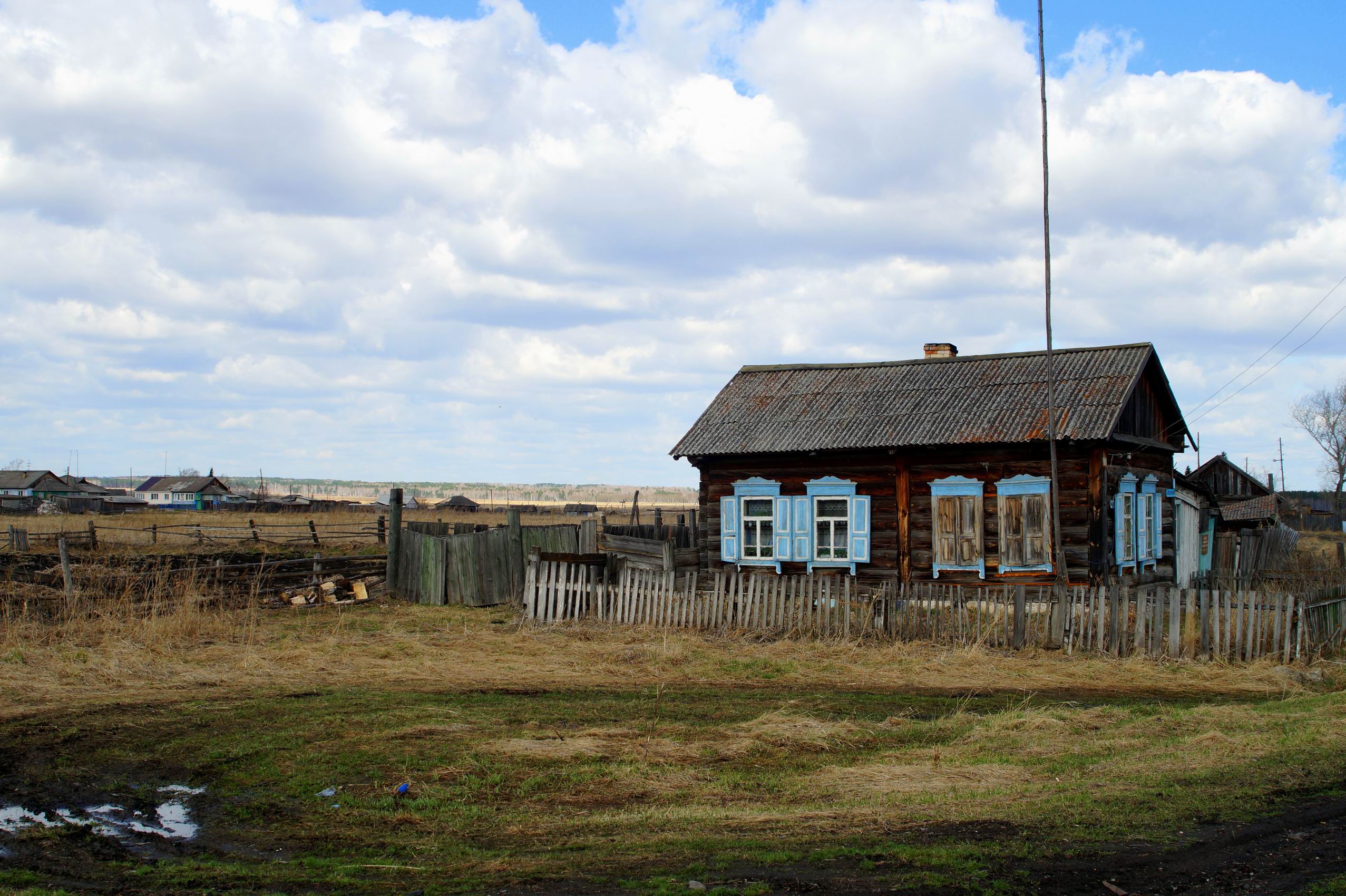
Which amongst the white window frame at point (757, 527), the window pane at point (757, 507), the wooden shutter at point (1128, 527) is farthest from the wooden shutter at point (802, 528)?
the wooden shutter at point (1128, 527)

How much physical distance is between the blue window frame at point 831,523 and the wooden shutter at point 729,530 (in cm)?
131

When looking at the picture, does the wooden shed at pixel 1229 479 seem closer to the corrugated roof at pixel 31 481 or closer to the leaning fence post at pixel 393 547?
the leaning fence post at pixel 393 547

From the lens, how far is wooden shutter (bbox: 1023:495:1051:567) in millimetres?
17922

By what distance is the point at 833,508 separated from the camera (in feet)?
65.7

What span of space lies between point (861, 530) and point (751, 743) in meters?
11.2

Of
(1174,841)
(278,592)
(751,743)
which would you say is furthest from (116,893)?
(278,592)

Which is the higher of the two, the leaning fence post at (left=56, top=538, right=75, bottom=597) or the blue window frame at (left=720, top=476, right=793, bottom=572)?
the blue window frame at (left=720, top=476, right=793, bottom=572)

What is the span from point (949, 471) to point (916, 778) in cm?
1204

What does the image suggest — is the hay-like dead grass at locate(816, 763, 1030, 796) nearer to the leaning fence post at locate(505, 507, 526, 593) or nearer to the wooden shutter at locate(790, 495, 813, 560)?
the wooden shutter at locate(790, 495, 813, 560)

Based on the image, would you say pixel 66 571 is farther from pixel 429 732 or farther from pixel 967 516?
pixel 967 516

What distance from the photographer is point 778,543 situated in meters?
20.3

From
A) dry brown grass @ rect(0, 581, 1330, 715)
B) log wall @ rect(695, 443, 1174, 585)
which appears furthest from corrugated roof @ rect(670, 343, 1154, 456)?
dry brown grass @ rect(0, 581, 1330, 715)

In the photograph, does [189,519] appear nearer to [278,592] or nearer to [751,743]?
[278,592]

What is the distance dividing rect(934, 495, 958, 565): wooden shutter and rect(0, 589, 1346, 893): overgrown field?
4775 millimetres
